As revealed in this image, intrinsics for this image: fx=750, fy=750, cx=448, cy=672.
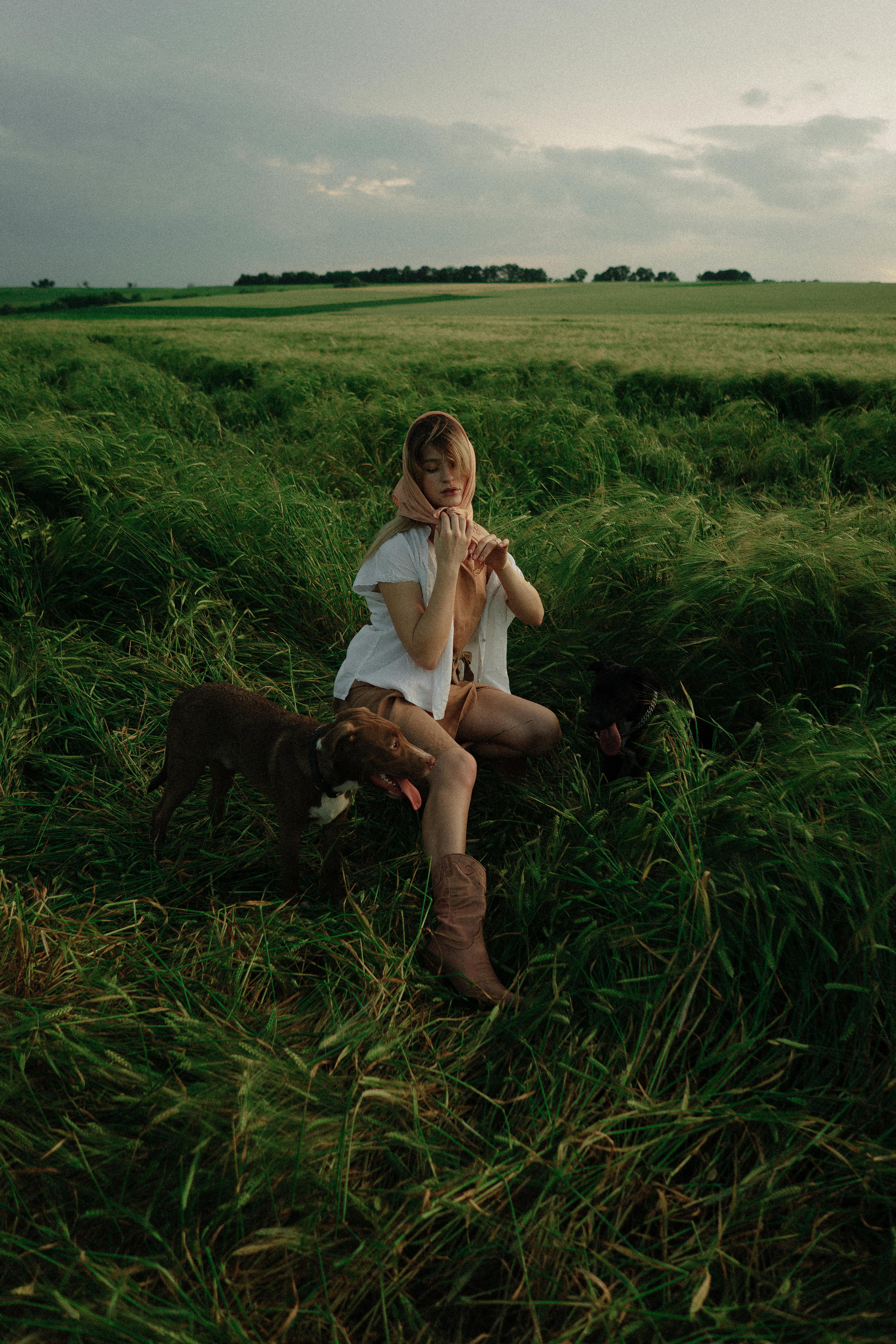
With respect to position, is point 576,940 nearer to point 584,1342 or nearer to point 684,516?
point 584,1342

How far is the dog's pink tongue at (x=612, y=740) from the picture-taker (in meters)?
2.56

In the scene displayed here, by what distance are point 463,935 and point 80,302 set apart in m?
57.8

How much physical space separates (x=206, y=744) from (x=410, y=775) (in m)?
0.70

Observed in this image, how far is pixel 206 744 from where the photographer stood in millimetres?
2318

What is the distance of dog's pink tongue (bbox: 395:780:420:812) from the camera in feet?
6.68

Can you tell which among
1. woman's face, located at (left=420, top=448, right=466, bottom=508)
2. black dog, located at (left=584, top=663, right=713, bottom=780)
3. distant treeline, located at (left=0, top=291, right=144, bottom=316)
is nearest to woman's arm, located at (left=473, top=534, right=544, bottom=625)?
woman's face, located at (left=420, top=448, right=466, bottom=508)

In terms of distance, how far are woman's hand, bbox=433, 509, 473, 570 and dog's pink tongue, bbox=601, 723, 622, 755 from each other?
0.75 meters

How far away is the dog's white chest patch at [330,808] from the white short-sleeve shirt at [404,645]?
45 centimetres

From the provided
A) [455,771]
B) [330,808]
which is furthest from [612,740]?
[330,808]

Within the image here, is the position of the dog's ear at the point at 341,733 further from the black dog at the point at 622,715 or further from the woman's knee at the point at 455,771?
the black dog at the point at 622,715

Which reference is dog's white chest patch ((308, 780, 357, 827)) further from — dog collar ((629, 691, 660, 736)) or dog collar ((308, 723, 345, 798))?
dog collar ((629, 691, 660, 736))

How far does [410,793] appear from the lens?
2047 mm

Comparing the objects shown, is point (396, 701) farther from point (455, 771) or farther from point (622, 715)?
point (622, 715)

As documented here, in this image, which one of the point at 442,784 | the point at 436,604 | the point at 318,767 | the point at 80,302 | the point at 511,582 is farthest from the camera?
the point at 80,302
